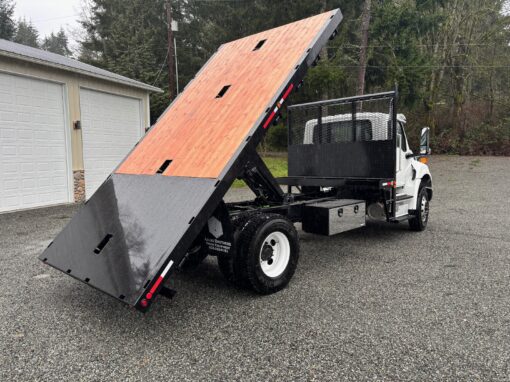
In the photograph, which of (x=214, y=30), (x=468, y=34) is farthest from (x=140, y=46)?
(x=468, y=34)

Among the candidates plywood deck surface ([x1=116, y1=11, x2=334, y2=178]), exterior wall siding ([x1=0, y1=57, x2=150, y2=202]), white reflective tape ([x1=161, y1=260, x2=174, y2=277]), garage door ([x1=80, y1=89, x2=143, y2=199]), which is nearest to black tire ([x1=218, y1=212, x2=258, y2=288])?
plywood deck surface ([x1=116, y1=11, x2=334, y2=178])

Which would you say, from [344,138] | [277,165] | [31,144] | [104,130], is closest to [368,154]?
[344,138]

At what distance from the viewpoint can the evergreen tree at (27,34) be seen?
5547 centimetres

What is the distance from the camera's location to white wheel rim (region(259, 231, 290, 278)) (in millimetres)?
4395

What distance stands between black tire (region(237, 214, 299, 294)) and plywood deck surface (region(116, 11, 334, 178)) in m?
0.75

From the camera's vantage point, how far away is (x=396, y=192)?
6.77 meters

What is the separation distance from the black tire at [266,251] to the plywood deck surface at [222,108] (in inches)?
29.5

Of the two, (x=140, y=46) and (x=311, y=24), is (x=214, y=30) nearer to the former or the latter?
(x=140, y=46)

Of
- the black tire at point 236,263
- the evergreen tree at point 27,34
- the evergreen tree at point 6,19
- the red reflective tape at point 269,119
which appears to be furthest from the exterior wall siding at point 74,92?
the evergreen tree at point 27,34

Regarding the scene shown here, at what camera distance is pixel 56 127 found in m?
10.9

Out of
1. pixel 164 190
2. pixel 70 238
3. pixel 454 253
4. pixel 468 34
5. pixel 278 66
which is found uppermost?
pixel 468 34

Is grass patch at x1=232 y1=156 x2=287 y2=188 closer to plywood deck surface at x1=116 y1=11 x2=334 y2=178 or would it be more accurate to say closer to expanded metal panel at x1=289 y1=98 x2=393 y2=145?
expanded metal panel at x1=289 y1=98 x2=393 y2=145

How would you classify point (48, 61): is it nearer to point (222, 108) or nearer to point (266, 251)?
point (222, 108)

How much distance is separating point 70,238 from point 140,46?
27033 millimetres
